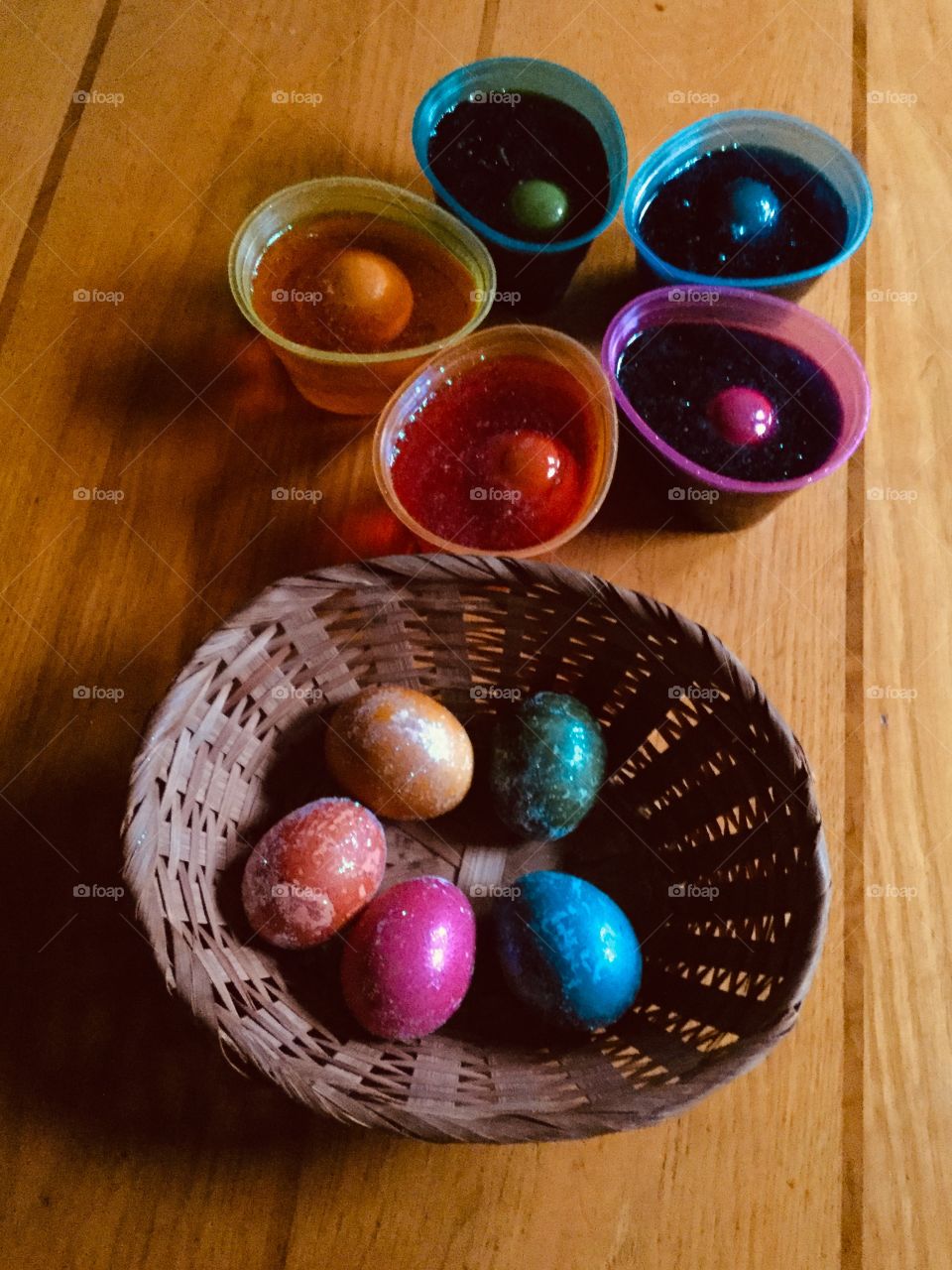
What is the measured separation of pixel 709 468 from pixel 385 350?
0.32 m

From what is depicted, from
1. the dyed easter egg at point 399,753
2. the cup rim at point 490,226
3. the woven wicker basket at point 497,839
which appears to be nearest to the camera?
the woven wicker basket at point 497,839

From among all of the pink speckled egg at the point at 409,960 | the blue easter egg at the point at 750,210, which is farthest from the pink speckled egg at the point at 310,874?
the blue easter egg at the point at 750,210

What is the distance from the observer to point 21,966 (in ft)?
2.44

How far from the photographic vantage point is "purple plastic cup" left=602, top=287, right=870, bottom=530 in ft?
2.64

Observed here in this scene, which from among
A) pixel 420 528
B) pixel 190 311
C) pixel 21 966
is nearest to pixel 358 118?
pixel 190 311

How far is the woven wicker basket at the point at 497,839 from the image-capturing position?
61cm

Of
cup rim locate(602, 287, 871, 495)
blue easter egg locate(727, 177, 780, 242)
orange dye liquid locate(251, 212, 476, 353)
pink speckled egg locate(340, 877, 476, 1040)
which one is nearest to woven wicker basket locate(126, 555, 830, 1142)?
pink speckled egg locate(340, 877, 476, 1040)

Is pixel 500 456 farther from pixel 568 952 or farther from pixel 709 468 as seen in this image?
pixel 568 952

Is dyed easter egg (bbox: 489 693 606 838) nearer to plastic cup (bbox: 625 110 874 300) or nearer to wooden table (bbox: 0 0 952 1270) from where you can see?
wooden table (bbox: 0 0 952 1270)

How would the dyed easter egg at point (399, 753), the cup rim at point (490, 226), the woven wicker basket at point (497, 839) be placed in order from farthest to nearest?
the cup rim at point (490, 226), the dyed easter egg at point (399, 753), the woven wicker basket at point (497, 839)

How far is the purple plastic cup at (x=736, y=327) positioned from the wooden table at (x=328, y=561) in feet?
0.18

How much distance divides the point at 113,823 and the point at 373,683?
0.25m

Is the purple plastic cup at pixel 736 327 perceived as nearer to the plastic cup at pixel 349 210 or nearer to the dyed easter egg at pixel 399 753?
the plastic cup at pixel 349 210

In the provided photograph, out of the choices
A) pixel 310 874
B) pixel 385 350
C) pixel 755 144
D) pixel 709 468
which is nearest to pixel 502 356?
pixel 385 350
